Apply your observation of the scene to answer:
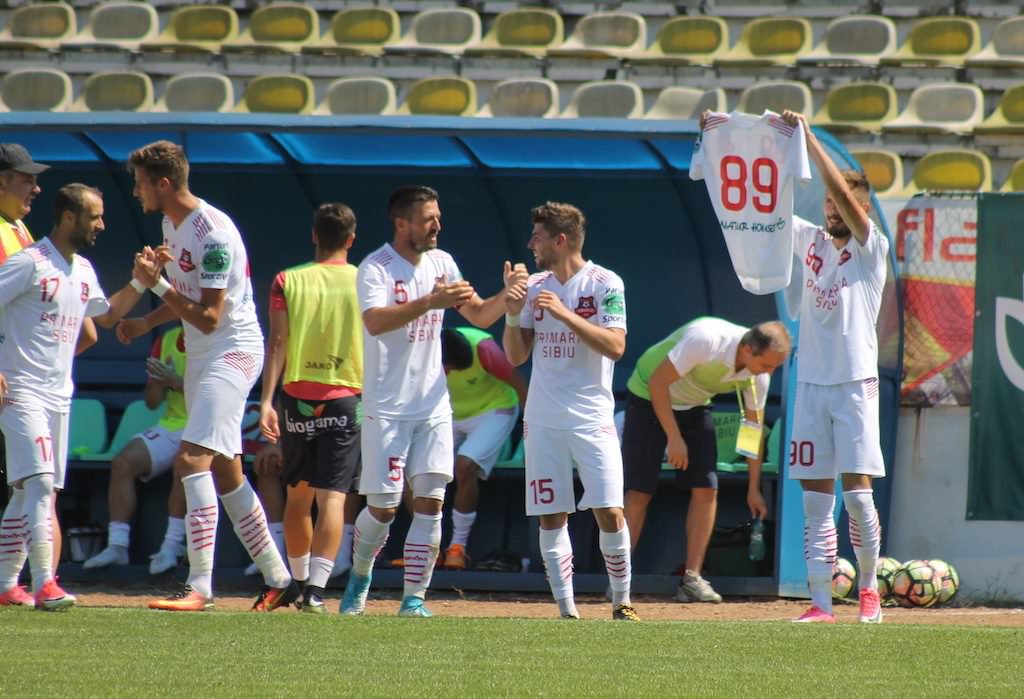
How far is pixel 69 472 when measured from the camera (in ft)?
33.4

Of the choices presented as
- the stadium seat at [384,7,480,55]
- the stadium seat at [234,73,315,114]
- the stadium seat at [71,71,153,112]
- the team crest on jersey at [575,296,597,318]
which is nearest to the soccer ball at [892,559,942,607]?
the team crest on jersey at [575,296,597,318]

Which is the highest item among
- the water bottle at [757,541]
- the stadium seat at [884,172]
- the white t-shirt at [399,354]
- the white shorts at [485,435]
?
the stadium seat at [884,172]

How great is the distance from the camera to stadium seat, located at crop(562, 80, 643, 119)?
13.0m

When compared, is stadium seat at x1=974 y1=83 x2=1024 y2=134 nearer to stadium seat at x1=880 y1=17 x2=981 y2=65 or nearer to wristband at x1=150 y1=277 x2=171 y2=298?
stadium seat at x1=880 y1=17 x2=981 y2=65

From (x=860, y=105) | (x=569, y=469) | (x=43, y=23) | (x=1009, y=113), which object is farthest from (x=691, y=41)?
(x=569, y=469)

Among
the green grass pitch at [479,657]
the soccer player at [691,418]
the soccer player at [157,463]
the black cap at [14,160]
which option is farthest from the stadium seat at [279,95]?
the green grass pitch at [479,657]

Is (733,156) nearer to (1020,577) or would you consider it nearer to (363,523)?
(363,523)

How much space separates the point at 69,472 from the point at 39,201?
6.81 feet

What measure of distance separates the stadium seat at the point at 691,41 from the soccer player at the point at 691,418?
17.0ft

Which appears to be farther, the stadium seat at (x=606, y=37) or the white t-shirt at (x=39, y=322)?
the stadium seat at (x=606, y=37)

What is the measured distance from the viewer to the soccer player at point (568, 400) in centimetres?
699

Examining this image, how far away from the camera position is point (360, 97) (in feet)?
44.0

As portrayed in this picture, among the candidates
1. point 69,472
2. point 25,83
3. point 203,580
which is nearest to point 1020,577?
point 203,580

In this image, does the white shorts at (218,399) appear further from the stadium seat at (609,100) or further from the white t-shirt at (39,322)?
the stadium seat at (609,100)
